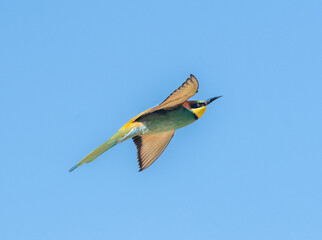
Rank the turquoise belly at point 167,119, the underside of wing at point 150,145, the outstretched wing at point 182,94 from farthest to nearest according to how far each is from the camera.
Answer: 1. the underside of wing at point 150,145
2. the turquoise belly at point 167,119
3. the outstretched wing at point 182,94

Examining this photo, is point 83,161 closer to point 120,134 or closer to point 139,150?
point 120,134

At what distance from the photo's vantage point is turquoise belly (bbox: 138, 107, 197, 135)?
15.8ft

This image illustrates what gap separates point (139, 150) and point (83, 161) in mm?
752

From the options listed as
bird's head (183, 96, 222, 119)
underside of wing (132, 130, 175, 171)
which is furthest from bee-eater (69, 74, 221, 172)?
underside of wing (132, 130, 175, 171)

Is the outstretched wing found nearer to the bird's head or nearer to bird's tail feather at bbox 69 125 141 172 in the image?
the bird's head

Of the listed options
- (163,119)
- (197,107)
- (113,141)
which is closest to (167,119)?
(163,119)

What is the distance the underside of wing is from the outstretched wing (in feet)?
1.96

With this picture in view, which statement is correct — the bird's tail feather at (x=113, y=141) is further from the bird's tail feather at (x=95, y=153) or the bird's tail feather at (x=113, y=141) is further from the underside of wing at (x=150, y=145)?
the underside of wing at (x=150, y=145)

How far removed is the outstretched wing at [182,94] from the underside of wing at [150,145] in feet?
1.96

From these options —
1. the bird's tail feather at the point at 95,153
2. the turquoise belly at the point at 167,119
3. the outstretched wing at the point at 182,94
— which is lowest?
the bird's tail feather at the point at 95,153

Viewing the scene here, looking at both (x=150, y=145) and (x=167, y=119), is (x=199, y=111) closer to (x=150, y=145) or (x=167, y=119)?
(x=167, y=119)

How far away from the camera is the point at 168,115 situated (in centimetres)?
483

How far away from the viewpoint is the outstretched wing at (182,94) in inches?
177

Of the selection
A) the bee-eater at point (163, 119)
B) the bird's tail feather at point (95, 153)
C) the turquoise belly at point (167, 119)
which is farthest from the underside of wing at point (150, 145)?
the bird's tail feather at point (95, 153)
